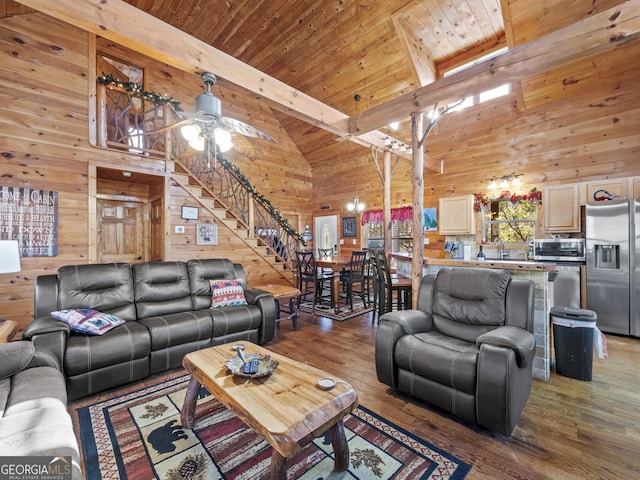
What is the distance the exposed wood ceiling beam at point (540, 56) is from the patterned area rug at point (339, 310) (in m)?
3.19

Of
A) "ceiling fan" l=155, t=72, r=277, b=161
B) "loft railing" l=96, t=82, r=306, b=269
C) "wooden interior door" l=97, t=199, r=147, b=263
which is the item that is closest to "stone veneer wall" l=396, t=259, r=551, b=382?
"ceiling fan" l=155, t=72, r=277, b=161

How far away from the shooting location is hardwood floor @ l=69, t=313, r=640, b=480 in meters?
1.65

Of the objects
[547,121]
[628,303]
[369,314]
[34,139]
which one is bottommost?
[369,314]

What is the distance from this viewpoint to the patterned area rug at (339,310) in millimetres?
4838

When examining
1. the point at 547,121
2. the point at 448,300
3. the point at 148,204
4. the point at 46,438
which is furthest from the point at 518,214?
the point at 148,204

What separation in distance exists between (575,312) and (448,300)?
121 cm

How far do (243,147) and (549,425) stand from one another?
7.39 m

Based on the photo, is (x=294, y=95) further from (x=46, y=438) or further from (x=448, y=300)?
(x=46, y=438)

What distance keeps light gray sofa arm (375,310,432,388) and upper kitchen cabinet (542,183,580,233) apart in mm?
3951

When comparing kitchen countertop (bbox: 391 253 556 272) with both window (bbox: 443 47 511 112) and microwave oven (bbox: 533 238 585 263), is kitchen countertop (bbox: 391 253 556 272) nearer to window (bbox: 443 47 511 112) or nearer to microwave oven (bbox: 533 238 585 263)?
microwave oven (bbox: 533 238 585 263)

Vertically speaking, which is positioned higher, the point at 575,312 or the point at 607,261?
the point at 607,261

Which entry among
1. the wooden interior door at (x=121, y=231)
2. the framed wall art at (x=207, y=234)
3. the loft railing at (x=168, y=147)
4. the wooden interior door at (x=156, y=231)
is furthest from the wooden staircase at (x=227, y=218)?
the wooden interior door at (x=121, y=231)

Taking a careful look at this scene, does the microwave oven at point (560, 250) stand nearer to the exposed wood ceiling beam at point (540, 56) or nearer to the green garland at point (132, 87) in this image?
the exposed wood ceiling beam at point (540, 56)

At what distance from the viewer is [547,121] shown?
16.6ft
